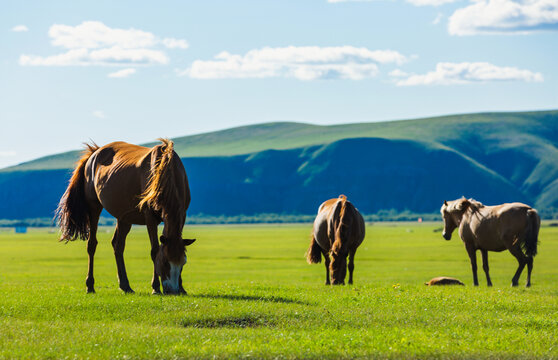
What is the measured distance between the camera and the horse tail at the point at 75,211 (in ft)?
69.1

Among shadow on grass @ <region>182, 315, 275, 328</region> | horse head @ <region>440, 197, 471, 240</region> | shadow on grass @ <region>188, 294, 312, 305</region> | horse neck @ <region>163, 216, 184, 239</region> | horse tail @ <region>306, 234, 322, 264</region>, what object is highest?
horse neck @ <region>163, 216, 184, 239</region>

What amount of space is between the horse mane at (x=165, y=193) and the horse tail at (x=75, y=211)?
313cm

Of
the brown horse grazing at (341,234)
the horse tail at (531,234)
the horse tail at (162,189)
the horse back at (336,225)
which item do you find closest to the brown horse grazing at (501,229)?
the horse tail at (531,234)

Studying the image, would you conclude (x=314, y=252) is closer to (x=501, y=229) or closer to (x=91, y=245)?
(x=501, y=229)

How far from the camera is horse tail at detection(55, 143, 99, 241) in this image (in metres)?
21.0

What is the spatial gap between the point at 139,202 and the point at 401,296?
7085mm

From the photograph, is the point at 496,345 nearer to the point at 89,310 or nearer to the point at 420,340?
the point at 420,340

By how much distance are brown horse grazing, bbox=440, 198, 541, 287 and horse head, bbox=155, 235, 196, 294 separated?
14.0 m

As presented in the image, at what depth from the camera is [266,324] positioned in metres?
15.5

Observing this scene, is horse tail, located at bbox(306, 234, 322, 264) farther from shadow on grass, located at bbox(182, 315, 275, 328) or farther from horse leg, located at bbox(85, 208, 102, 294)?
shadow on grass, located at bbox(182, 315, 275, 328)

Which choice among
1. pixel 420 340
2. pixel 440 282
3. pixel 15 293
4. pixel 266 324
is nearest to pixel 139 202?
pixel 15 293

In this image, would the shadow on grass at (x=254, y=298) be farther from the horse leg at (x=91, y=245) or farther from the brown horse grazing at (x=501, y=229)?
the brown horse grazing at (x=501, y=229)

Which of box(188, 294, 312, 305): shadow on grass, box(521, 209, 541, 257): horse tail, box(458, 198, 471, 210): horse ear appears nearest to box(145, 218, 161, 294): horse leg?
box(188, 294, 312, 305): shadow on grass

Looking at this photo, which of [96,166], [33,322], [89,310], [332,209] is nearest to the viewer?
[33,322]
